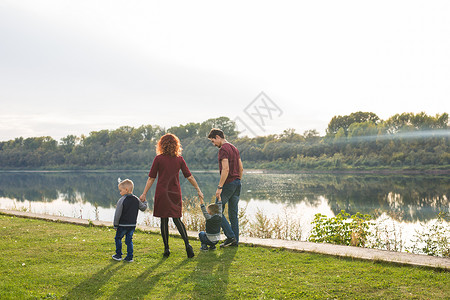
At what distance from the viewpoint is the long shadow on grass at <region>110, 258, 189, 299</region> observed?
4.02 metres

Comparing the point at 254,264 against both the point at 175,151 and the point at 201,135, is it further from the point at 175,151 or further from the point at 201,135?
the point at 201,135

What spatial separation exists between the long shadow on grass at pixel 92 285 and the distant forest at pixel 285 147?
52.0 m

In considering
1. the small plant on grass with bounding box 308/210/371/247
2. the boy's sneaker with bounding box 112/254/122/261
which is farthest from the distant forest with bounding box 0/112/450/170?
the boy's sneaker with bounding box 112/254/122/261

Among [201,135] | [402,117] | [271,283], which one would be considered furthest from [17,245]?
[201,135]

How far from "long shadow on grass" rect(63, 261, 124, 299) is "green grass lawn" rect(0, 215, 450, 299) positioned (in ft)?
0.03

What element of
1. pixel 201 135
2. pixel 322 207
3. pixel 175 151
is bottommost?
pixel 322 207

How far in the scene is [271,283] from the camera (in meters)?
4.30

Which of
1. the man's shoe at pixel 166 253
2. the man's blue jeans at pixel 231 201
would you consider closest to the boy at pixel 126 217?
the man's shoe at pixel 166 253

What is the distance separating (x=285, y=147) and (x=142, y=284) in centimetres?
6674

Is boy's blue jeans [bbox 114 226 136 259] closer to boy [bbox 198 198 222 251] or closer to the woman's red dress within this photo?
the woman's red dress

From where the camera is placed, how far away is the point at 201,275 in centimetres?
469

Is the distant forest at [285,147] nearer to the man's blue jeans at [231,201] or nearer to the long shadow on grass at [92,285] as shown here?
the man's blue jeans at [231,201]

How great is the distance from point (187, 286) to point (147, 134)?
9480cm

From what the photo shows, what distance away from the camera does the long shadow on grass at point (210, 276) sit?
13.3 feet
